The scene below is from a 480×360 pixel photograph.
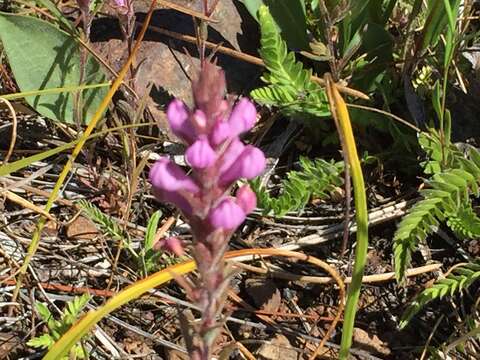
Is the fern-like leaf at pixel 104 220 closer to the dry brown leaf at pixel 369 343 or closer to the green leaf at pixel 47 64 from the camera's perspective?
the green leaf at pixel 47 64

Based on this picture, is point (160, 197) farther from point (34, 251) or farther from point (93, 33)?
point (93, 33)

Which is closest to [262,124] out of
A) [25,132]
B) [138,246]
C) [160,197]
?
[138,246]

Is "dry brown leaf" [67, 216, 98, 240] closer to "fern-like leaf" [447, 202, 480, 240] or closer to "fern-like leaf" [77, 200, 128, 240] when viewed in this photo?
"fern-like leaf" [77, 200, 128, 240]

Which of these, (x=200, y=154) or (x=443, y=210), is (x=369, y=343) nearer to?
(x=443, y=210)

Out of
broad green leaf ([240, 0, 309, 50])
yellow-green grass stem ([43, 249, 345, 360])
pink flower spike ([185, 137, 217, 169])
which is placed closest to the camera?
pink flower spike ([185, 137, 217, 169])

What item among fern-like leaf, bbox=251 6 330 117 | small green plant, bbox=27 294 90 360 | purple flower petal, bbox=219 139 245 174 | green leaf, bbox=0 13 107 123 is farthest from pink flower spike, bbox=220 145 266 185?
green leaf, bbox=0 13 107 123

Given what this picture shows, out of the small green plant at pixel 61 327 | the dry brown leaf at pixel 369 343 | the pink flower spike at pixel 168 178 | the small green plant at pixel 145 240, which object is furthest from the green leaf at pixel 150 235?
the pink flower spike at pixel 168 178

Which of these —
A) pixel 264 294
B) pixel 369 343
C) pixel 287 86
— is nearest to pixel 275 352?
pixel 264 294
